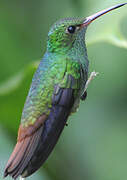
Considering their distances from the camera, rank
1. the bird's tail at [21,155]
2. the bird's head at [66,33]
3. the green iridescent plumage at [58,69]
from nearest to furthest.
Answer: the bird's tail at [21,155] < the green iridescent plumage at [58,69] < the bird's head at [66,33]

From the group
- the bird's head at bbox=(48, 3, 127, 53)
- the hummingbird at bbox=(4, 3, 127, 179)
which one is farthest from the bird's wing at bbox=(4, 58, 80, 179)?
the bird's head at bbox=(48, 3, 127, 53)

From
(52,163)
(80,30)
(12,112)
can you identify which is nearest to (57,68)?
(80,30)

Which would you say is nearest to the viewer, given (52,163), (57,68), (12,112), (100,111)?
(57,68)

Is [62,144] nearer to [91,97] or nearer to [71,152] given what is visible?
[71,152]

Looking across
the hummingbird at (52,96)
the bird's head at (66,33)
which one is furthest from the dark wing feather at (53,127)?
the bird's head at (66,33)

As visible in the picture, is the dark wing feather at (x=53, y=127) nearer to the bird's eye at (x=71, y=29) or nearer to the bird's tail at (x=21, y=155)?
the bird's tail at (x=21, y=155)

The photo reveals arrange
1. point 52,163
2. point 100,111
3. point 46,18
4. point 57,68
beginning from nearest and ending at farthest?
point 57,68 < point 52,163 < point 100,111 < point 46,18

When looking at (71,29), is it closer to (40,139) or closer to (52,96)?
(52,96)
